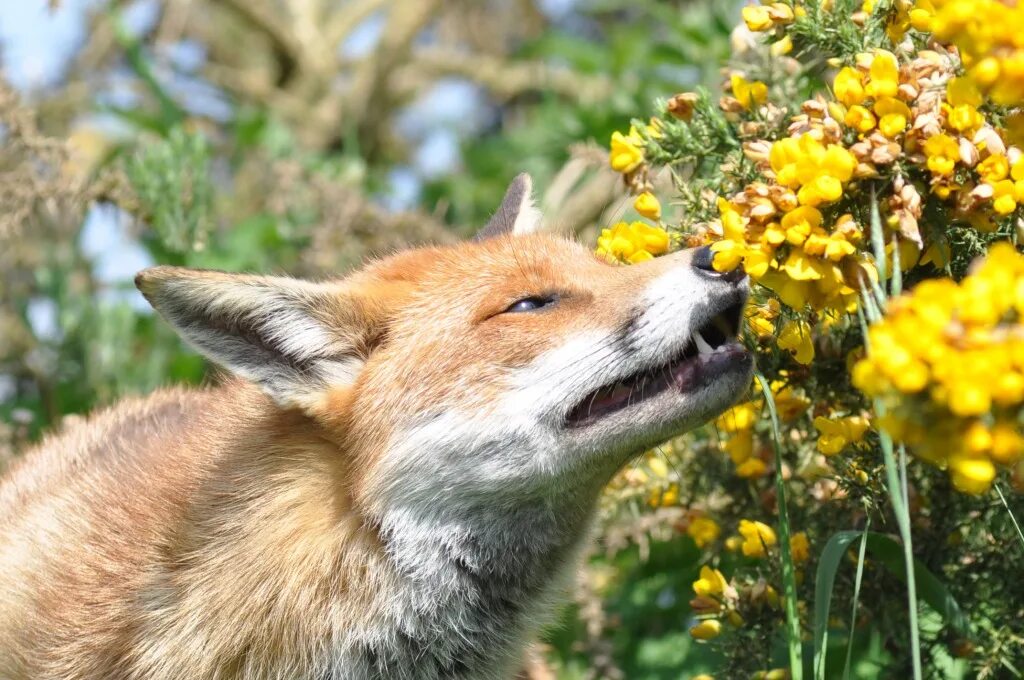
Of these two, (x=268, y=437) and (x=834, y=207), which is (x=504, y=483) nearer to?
(x=268, y=437)

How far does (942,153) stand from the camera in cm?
253

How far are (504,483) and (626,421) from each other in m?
0.38

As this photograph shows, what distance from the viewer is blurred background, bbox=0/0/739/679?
5.14m

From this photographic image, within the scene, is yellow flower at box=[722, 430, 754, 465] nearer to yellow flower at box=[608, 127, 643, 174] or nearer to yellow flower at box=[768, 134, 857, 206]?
yellow flower at box=[608, 127, 643, 174]

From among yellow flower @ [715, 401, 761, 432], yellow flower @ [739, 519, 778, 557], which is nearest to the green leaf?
yellow flower @ [739, 519, 778, 557]

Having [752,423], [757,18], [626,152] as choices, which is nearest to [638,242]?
[626,152]

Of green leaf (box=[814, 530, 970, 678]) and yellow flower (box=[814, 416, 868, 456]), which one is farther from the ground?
yellow flower (box=[814, 416, 868, 456])

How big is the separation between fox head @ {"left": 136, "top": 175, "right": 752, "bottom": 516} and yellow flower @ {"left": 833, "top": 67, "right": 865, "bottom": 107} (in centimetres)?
49

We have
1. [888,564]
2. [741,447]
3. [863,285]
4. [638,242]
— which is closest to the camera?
[863,285]

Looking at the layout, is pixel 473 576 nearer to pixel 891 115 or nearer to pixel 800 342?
pixel 800 342

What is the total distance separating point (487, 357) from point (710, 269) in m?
0.69

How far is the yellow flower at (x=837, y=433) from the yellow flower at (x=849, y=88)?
799mm

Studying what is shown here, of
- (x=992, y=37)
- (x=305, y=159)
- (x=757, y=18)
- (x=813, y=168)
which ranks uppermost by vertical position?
(x=992, y=37)

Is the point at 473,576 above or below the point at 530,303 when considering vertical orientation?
below
